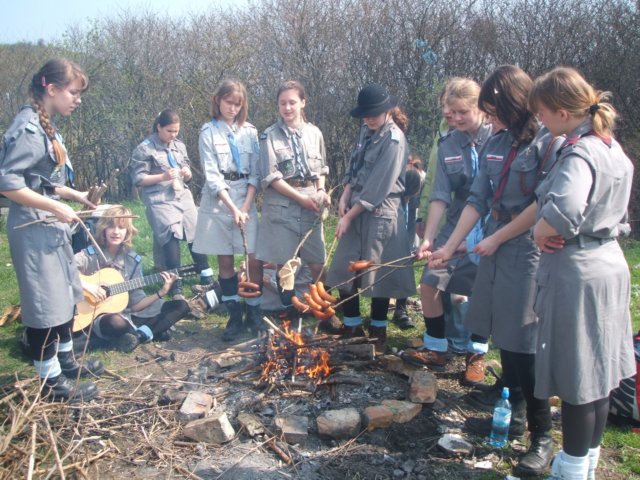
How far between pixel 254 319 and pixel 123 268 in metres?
1.40

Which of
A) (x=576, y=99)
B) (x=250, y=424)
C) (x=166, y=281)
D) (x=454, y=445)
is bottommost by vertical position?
(x=454, y=445)

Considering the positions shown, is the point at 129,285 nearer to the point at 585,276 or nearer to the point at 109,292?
the point at 109,292

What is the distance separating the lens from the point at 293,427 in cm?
370

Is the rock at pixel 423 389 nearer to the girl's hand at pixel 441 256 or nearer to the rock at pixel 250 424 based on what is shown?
the girl's hand at pixel 441 256

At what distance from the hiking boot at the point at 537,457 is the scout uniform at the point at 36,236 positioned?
3.19 metres

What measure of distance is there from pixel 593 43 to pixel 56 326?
34.2ft

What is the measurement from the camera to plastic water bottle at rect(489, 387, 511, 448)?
11.8 feet

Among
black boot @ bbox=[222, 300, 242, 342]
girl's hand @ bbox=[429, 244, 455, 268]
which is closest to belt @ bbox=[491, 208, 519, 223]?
girl's hand @ bbox=[429, 244, 455, 268]

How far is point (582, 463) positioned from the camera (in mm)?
2969

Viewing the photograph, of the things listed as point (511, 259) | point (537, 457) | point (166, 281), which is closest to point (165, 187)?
point (166, 281)

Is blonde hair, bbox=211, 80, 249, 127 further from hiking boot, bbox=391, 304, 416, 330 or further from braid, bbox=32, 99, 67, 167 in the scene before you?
hiking boot, bbox=391, 304, 416, 330

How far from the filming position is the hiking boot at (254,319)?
5.67m

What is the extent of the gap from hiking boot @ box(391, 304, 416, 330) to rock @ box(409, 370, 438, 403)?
1.55 m

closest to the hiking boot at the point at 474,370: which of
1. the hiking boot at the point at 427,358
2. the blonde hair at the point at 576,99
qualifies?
the hiking boot at the point at 427,358
